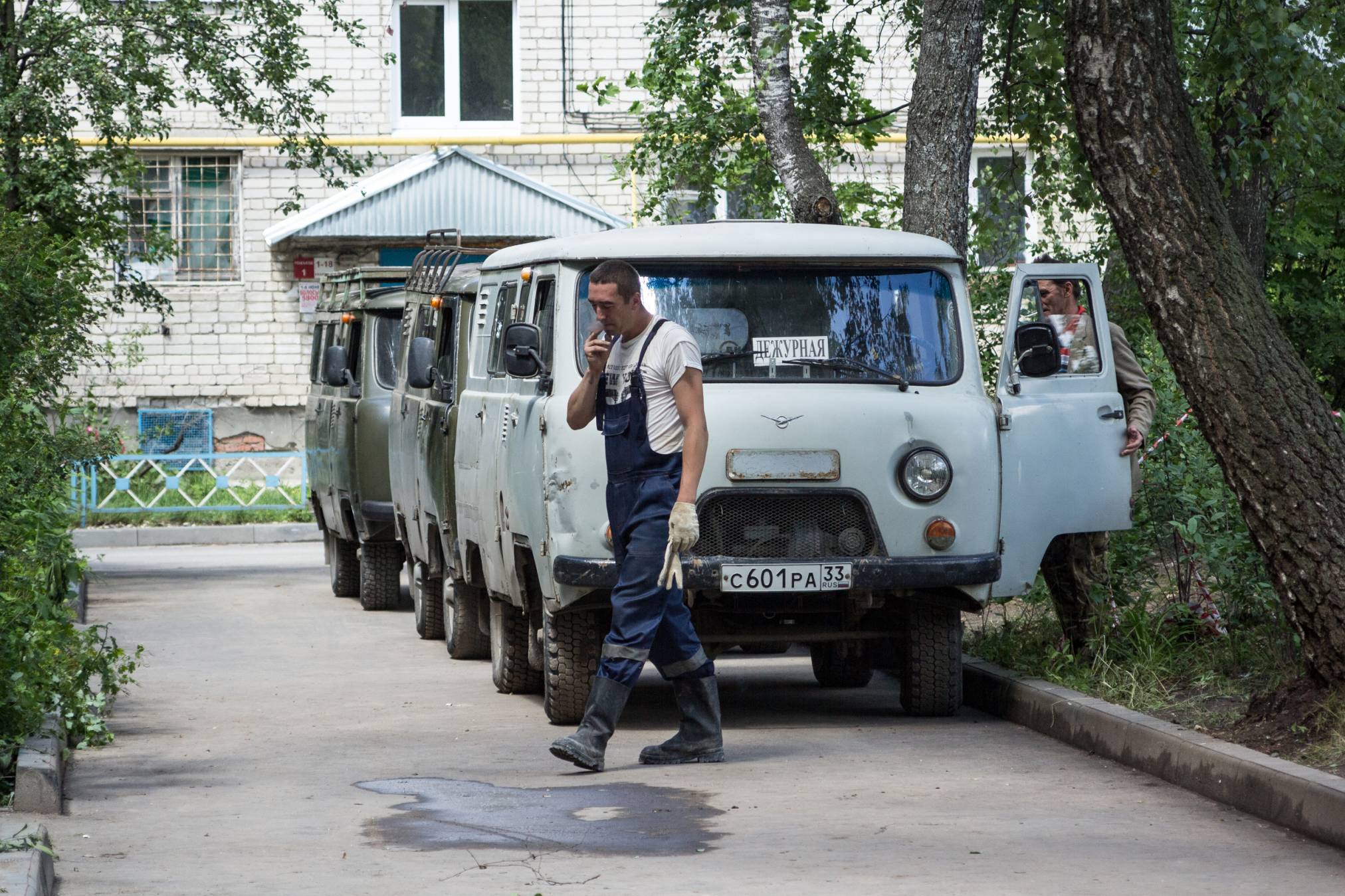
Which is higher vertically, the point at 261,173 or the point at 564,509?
the point at 261,173

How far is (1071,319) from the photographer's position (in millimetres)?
10094

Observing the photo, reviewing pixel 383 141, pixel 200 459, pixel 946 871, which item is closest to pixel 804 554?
pixel 946 871

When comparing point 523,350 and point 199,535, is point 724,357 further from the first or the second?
point 199,535

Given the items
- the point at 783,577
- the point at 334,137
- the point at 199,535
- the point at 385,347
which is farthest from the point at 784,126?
the point at 334,137

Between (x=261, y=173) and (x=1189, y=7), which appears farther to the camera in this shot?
(x=261, y=173)

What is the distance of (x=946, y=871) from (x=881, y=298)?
3.80 m

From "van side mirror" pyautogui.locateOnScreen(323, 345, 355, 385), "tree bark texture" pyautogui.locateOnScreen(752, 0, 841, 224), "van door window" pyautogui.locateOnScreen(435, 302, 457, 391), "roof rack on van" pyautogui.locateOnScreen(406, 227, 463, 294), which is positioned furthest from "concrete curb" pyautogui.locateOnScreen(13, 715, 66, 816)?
"van side mirror" pyautogui.locateOnScreen(323, 345, 355, 385)

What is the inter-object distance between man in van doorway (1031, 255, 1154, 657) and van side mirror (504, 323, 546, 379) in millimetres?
2494

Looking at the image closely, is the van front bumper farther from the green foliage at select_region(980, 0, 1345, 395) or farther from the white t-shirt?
the green foliage at select_region(980, 0, 1345, 395)

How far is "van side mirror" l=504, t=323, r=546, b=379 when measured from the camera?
9.30 metres

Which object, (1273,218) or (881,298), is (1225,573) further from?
(1273,218)

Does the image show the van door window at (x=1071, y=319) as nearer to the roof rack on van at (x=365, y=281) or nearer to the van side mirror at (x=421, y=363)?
the van side mirror at (x=421, y=363)

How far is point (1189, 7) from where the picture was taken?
14047 mm

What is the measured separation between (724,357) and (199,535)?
591 inches
